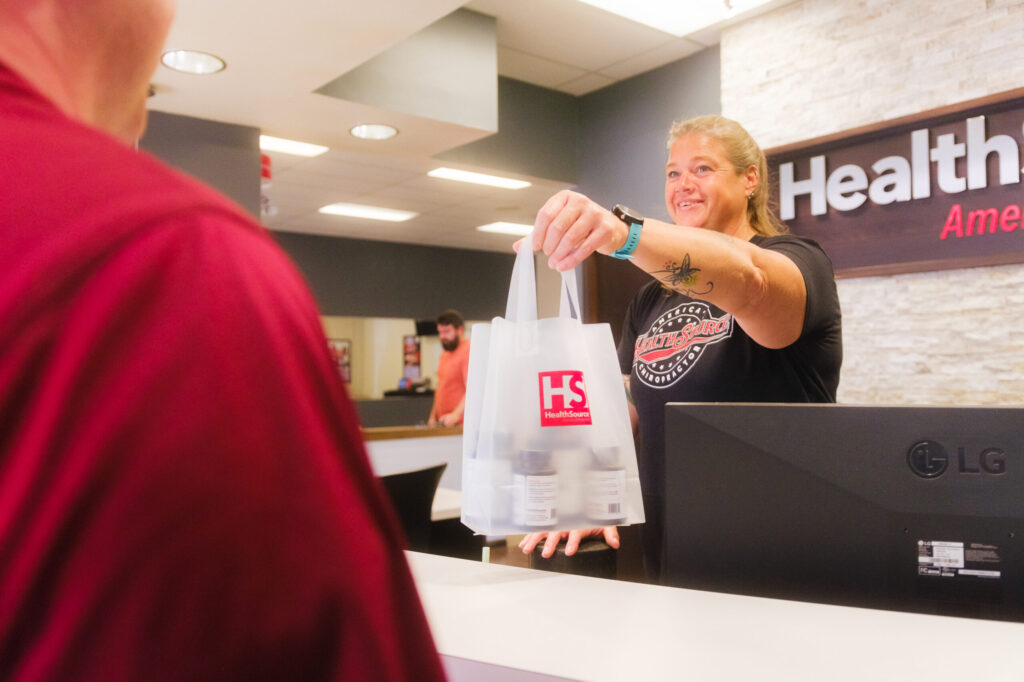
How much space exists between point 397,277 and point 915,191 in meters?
7.29

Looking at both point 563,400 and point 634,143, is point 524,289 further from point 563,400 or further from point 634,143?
point 634,143

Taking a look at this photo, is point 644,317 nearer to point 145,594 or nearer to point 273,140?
point 145,594

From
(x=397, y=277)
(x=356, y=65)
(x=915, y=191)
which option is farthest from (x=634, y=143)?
(x=397, y=277)

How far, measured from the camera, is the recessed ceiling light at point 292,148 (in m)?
5.16

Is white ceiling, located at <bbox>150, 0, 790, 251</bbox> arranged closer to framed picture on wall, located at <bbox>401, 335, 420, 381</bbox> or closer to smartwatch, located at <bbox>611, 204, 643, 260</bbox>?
smartwatch, located at <bbox>611, 204, 643, 260</bbox>

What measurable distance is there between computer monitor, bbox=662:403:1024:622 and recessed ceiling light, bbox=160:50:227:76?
2.84 meters

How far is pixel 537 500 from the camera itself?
1021 millimetres

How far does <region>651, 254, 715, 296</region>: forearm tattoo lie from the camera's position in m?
1.21

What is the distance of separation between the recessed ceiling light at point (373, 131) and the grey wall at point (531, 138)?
25.3 inches

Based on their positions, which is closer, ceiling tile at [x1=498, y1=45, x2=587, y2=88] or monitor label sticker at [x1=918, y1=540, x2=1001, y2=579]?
monitor label sticker at [x1=918, y1=540, x2=1001, y2=579]

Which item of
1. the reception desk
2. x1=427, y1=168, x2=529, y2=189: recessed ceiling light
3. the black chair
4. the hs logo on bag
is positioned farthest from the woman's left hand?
x1=427, y1=168, x2=529, y2=189: recessed ceiling light

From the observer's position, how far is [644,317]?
1.85 meters

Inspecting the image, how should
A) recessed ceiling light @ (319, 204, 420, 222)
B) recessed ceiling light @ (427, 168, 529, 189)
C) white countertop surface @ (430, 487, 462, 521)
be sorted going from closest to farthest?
white countertop surface @ (430, 487, 462, 521)
recessed ceiling light @ (427, 168, 529, 189)
recessed ceiling light @ (319, 204, 420, 222)

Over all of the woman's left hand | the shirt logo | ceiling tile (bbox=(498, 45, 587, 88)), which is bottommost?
the shirt logo
